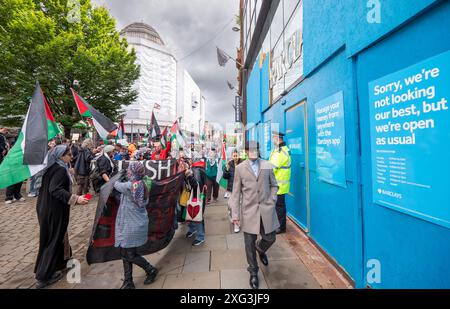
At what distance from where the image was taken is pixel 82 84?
14.2m

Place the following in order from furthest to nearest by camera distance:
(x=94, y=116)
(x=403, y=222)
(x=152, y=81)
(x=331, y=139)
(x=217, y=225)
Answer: (x=152, y=81) < (x=217, y=225) < (x=94, y=116) < (x=331, y=139) < (x=403, y=222)

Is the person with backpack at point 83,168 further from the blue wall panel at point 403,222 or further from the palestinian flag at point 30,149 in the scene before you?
the blue wall panel at point 403,222

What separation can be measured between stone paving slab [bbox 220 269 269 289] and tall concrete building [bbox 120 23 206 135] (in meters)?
42.9

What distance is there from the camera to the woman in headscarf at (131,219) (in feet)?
9.78

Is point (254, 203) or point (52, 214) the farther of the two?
point (52, 214)

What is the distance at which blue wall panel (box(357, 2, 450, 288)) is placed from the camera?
1.89 meters

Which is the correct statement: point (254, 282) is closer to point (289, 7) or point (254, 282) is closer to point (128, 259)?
point (128, 259)

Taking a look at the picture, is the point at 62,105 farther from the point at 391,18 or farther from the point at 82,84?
the point at 391,18

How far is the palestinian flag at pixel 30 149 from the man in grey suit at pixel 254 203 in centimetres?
289

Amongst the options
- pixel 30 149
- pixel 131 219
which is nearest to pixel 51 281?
pixel 131 219

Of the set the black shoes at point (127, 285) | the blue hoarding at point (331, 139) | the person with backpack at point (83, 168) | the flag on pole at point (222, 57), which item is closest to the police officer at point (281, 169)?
the blue hoarding at point (331, 139)

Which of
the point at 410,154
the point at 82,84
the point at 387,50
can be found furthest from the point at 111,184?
the point at 82,84

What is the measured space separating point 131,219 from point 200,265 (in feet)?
5.00

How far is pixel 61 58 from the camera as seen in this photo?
12789 millimetres
